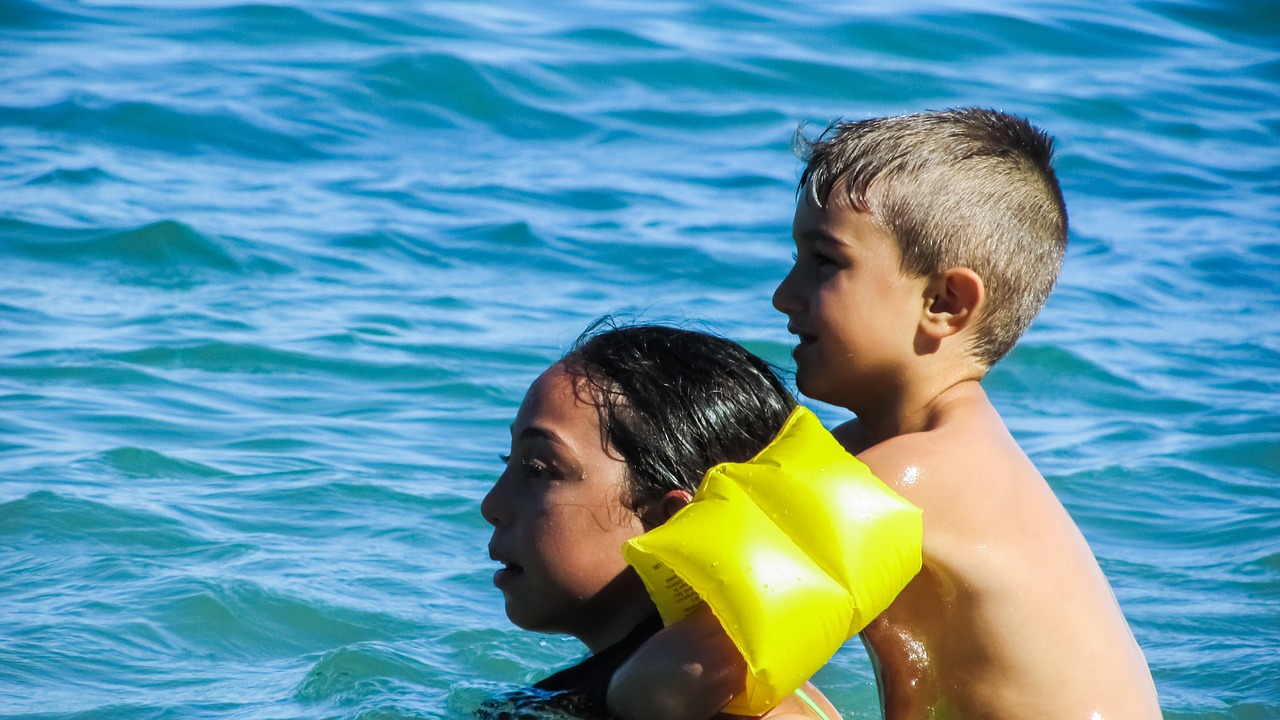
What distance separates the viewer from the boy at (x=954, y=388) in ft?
10.6

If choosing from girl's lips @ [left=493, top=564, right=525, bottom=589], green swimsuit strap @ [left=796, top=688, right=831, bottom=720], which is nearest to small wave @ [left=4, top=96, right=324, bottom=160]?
girl's lips @ [left=493, top=564, right=525, bottom=589]

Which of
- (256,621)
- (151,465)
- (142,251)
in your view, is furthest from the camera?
(142,251)

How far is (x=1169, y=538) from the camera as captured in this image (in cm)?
657

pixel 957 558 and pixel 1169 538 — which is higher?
pixel 957 558

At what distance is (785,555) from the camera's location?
9.25ft

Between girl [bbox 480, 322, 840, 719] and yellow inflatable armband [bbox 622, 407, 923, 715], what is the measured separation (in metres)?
0.17

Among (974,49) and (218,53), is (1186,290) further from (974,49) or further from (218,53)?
(218,53)

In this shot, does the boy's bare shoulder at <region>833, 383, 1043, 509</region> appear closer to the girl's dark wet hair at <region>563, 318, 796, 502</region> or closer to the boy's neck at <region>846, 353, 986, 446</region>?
the boy's neck at <region>846, 353, 986, 446</region>

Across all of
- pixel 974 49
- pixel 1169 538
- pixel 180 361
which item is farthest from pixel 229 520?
pixel 974 49

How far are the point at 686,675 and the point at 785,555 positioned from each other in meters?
0.30

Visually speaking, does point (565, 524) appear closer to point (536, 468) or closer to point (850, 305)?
point (536, 468)

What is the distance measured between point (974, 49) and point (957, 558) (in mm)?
13291

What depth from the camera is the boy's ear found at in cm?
346

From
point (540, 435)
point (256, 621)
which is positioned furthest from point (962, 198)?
point (256, 621)
